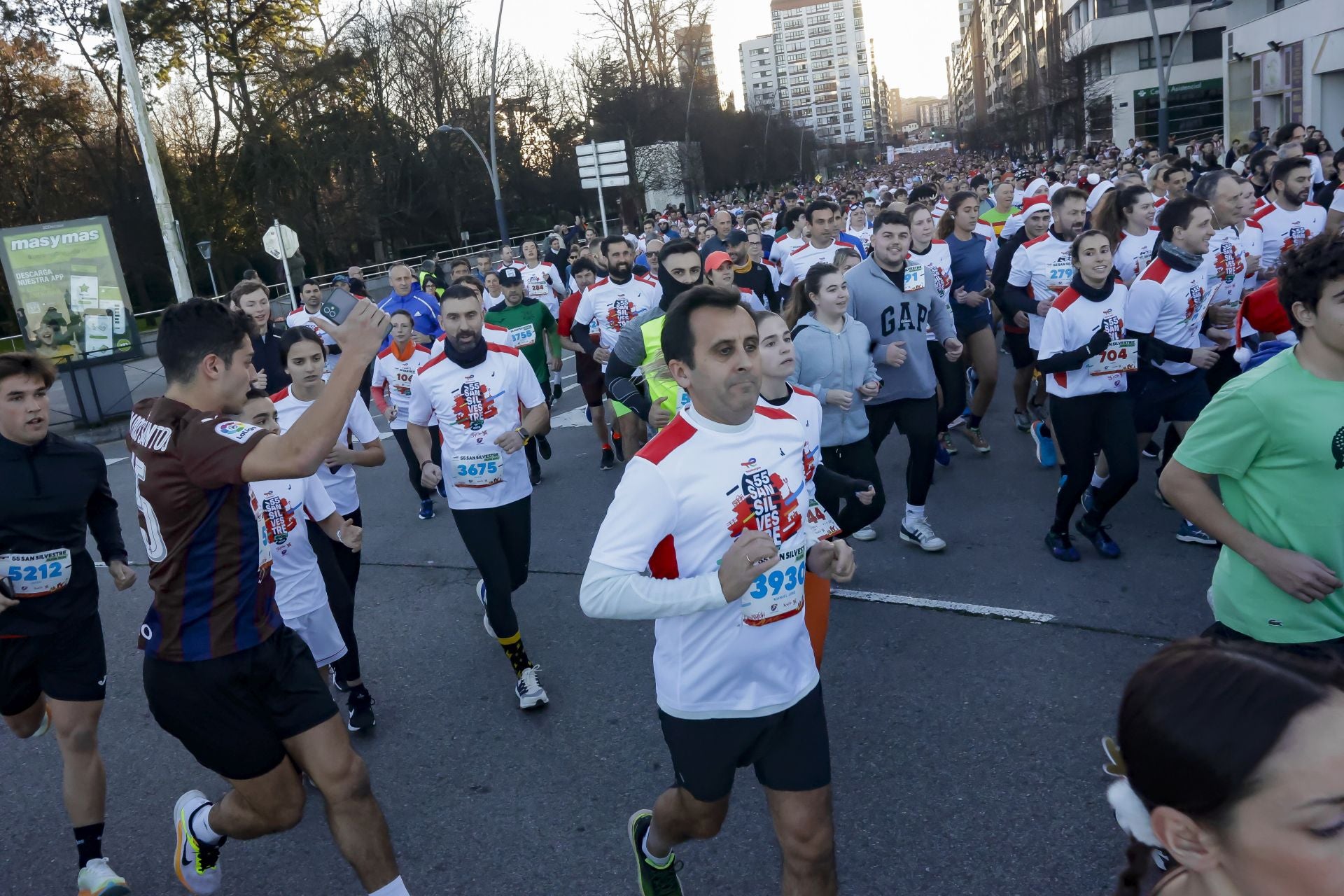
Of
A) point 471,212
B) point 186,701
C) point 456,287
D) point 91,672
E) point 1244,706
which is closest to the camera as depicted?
point 1244,706

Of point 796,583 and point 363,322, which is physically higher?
point 363,322

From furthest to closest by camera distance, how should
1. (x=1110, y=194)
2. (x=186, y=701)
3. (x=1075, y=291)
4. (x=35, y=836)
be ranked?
(x=1110, y=194) → (x=1075, y=291) → (x=35, y=836) → (x=186, y=701)

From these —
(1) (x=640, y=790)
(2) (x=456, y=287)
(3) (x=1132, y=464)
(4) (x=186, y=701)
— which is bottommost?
(1) (x=640, y=790)

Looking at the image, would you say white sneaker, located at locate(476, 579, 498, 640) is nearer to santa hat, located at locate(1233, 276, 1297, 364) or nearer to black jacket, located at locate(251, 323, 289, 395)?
black jacket, located at locate(251, 323, 289, 395)

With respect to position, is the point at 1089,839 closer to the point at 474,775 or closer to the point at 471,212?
the point at 474,775

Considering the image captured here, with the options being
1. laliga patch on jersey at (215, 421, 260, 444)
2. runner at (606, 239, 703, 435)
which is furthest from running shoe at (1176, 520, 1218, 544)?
laliga patch on jersey at (215, 421, 260, 444)

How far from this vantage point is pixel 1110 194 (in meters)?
7.50

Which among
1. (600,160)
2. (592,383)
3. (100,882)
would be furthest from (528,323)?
(600,160)

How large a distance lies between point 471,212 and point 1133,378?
43516 millimetres

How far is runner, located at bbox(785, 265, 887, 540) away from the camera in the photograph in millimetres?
5555

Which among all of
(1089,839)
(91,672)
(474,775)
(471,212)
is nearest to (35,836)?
(91,672)

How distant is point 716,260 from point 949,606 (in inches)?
103

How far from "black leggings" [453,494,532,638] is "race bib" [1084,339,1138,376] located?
321 centimetres

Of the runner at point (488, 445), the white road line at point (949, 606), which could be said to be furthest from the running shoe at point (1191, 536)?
the runner at point (488, 445)
